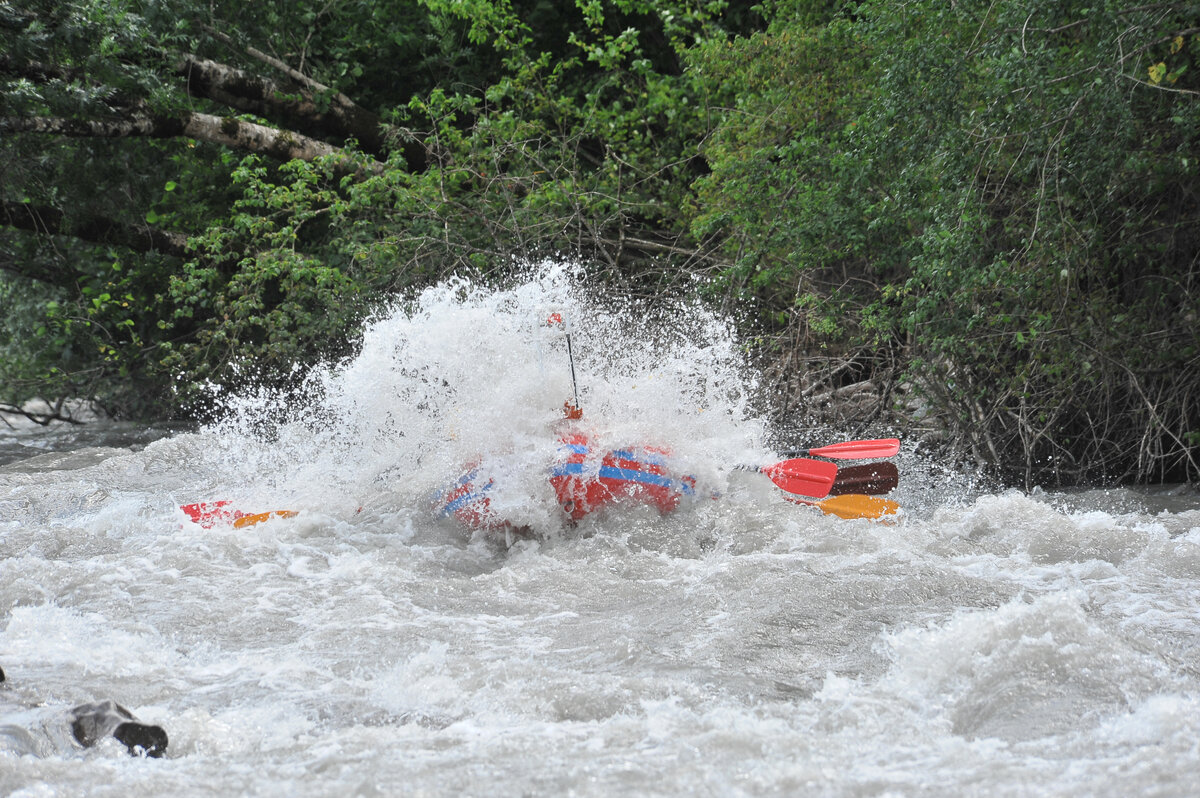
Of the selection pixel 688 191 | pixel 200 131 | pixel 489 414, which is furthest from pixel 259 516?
pixel 688 191

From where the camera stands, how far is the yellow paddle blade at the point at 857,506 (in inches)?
212

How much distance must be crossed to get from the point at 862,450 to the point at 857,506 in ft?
1.68

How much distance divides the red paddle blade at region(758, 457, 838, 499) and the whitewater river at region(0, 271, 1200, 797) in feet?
0.38

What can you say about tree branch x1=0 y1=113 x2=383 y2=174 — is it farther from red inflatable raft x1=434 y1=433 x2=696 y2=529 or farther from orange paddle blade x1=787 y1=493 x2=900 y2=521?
orange paddle blade x1=787 y1=493 x2=900 y2=521

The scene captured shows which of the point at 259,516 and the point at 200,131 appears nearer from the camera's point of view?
the point at 259,516

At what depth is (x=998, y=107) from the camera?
5.85m

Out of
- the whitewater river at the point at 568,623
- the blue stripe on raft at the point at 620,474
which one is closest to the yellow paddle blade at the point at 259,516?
the whitewater river at the point at 568,623

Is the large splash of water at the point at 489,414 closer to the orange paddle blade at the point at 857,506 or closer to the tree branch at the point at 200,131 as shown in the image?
the orange paddle blade at the point at 857,506

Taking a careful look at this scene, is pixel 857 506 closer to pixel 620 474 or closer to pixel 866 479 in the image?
pixel 866 479

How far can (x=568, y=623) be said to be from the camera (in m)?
4.05

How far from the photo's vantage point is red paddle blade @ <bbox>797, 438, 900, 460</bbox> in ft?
19.0

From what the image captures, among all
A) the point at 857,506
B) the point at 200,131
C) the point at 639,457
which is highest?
the point at 200,131

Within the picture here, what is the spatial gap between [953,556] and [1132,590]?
2.64 feet

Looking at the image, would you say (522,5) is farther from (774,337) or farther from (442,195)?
(774,337)
